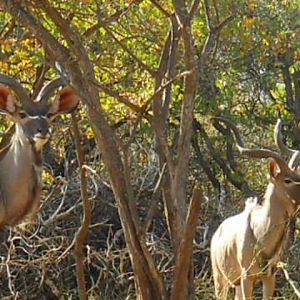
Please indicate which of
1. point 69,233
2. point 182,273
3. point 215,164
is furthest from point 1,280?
point 182,273

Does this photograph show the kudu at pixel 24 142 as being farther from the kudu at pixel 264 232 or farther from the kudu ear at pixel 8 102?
the kudu at pixel 264 232

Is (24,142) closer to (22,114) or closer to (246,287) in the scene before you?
(22,114)

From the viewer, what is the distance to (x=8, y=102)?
6484 millimetres

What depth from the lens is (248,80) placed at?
39.0 ft

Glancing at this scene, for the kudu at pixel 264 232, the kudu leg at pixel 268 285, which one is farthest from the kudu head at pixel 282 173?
the kudu leg at pixel 268 285

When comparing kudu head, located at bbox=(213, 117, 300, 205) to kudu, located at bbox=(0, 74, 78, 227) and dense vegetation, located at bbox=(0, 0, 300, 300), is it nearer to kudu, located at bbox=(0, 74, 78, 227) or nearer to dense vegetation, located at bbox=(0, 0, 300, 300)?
dense vegetation, located at bbox=(0, 0, 300, 300)

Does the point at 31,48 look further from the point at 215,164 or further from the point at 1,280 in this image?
the point at 215,164

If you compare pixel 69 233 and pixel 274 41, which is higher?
pixel 274 41

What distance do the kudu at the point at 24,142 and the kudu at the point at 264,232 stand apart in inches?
77.3

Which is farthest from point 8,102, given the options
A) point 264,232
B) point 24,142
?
point 264,232

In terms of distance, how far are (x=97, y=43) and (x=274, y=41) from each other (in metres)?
2.36

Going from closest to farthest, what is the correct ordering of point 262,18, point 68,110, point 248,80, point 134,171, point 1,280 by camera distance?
point 68,110, point 1,280, point 134,171, point 262,18, point 248,80

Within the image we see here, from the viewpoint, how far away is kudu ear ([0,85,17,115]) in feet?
21.2

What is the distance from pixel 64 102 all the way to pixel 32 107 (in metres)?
0.25
